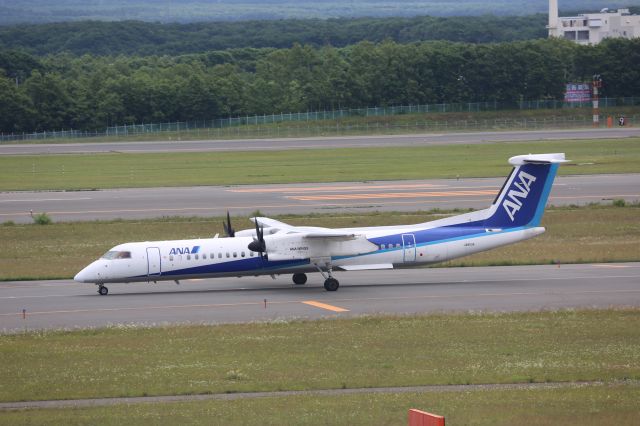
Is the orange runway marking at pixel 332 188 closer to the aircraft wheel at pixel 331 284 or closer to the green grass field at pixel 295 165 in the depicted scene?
the green grass field at pixel 295 165

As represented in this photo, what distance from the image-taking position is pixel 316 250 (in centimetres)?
3750

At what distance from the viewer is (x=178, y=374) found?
24.5 m

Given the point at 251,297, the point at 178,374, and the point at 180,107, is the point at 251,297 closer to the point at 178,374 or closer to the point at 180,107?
the point at 178,374

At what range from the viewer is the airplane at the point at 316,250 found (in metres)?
37.2

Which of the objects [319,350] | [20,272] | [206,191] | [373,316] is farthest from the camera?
[206,191]

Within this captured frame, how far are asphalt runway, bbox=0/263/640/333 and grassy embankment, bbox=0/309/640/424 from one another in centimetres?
198

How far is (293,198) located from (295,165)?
22412mm

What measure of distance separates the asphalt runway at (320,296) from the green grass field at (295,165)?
118 ft

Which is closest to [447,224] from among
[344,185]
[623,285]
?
[623,285]

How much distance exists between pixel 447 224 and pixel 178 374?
16502 mm

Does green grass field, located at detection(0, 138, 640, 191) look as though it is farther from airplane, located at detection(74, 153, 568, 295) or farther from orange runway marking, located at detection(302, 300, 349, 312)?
orange runway marking, located at detection(302, 300, 349, 312)

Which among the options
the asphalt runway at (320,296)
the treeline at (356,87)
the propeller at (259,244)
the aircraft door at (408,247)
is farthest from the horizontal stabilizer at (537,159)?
the treeline at (356,87)

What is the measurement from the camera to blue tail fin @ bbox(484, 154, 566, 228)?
127ft

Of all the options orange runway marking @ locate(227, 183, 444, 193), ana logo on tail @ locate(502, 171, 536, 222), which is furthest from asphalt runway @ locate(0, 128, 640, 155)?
ana logo on tail @ locate(502, 171, 536, 222)
